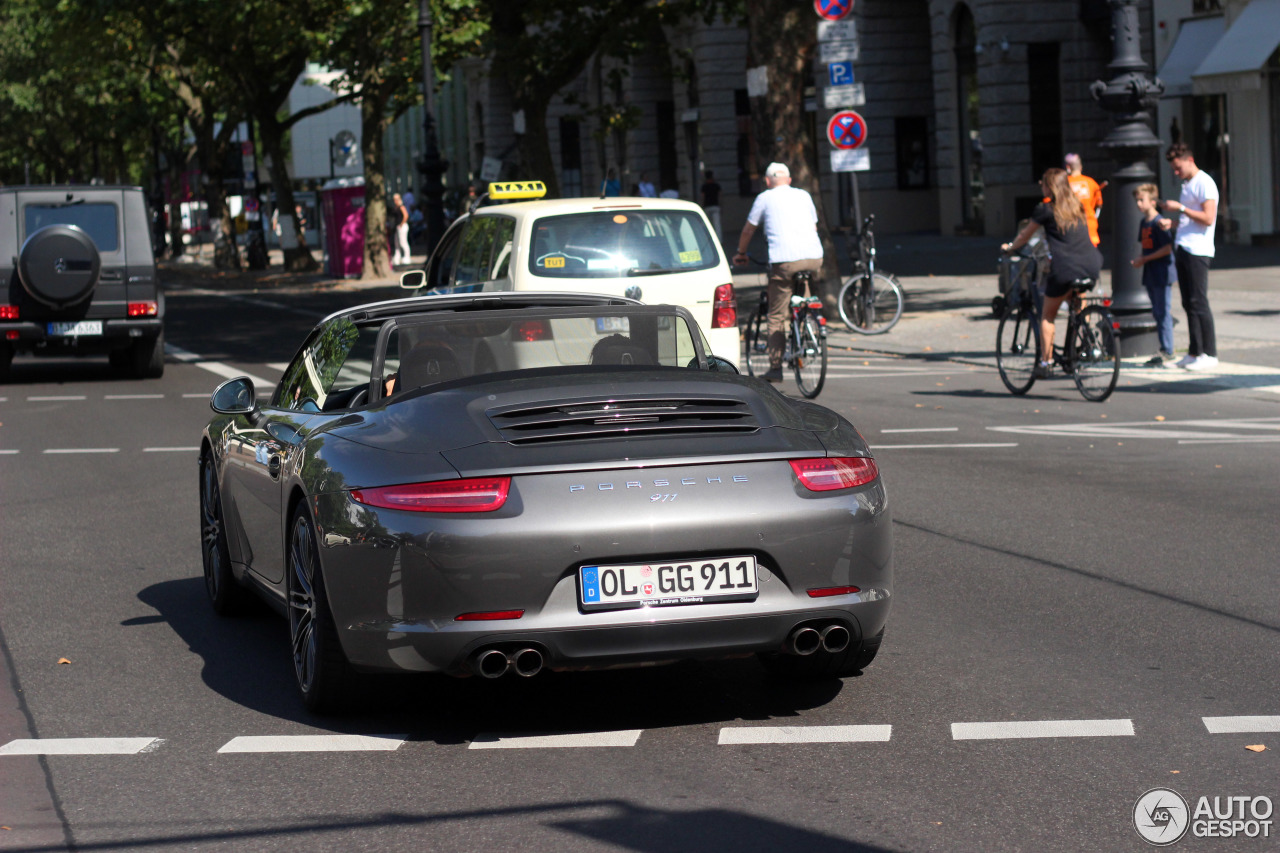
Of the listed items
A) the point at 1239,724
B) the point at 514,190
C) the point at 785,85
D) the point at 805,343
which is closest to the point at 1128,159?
the point at 805,343

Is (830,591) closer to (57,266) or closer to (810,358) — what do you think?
(810,358)

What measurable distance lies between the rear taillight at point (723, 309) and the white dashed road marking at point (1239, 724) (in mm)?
9083

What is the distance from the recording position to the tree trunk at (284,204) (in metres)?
42.7

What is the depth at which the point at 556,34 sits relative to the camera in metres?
30.4

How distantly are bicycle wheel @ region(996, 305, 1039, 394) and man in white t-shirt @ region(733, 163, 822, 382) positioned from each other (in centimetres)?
177

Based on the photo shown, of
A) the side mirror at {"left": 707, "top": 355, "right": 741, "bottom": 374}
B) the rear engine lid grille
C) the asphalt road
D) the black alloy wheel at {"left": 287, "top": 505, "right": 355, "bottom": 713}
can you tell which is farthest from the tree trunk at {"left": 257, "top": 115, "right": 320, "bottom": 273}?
the rear engine lid grille

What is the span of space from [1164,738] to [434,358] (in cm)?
261

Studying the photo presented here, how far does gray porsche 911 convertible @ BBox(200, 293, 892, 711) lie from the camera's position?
498 cm

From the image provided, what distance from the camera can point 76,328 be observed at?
19328 mm

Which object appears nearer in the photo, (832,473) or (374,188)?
(832,473)

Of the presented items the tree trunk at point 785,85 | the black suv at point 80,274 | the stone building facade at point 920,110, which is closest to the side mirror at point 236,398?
the black suv at point 80,274

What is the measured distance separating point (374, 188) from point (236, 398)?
31111 mm

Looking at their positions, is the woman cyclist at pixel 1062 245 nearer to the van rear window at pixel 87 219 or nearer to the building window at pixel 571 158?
the van rear window at pixel 87 219

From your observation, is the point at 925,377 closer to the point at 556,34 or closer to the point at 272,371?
the point at 272,371
